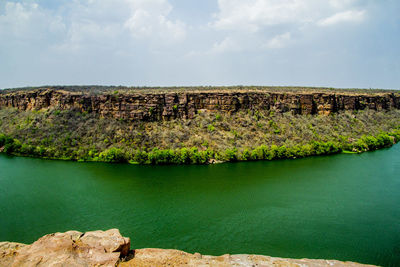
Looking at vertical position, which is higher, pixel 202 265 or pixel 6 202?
pixel 202 265

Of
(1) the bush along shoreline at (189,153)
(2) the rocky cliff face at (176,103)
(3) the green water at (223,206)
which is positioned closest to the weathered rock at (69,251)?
(3) the green water at (223,206)

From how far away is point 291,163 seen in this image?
39.9 m

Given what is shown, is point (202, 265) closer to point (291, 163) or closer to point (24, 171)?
point (291, 163)

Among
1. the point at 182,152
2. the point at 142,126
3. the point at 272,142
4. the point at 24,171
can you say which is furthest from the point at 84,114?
the point at 272,142

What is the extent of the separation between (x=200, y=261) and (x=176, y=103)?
41.4 metres

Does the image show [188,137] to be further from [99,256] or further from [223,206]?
[99,256]

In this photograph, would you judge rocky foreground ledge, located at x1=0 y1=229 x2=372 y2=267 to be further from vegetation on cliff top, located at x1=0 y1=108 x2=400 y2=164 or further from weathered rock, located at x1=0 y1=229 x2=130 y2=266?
vegetation on cliff top, located at x1=0 y1=108 x2=400 y2=164

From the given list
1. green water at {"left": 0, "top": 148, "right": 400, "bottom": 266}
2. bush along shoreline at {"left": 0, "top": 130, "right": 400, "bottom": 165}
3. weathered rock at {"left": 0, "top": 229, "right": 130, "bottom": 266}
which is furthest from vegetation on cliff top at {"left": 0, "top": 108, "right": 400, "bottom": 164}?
weathered rock at {"left": 0, "top": 229, "right": 130, "bottom": 266}

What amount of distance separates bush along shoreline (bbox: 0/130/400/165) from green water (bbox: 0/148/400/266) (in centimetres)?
258

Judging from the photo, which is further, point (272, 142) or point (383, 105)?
point (383, 105)

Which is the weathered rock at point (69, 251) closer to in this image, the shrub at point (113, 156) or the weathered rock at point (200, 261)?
the weathered rock at point (200, 261)

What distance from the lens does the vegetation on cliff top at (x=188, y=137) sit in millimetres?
41906

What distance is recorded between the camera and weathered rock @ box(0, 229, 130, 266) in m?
10.6

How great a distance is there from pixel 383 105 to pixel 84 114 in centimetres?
7912
